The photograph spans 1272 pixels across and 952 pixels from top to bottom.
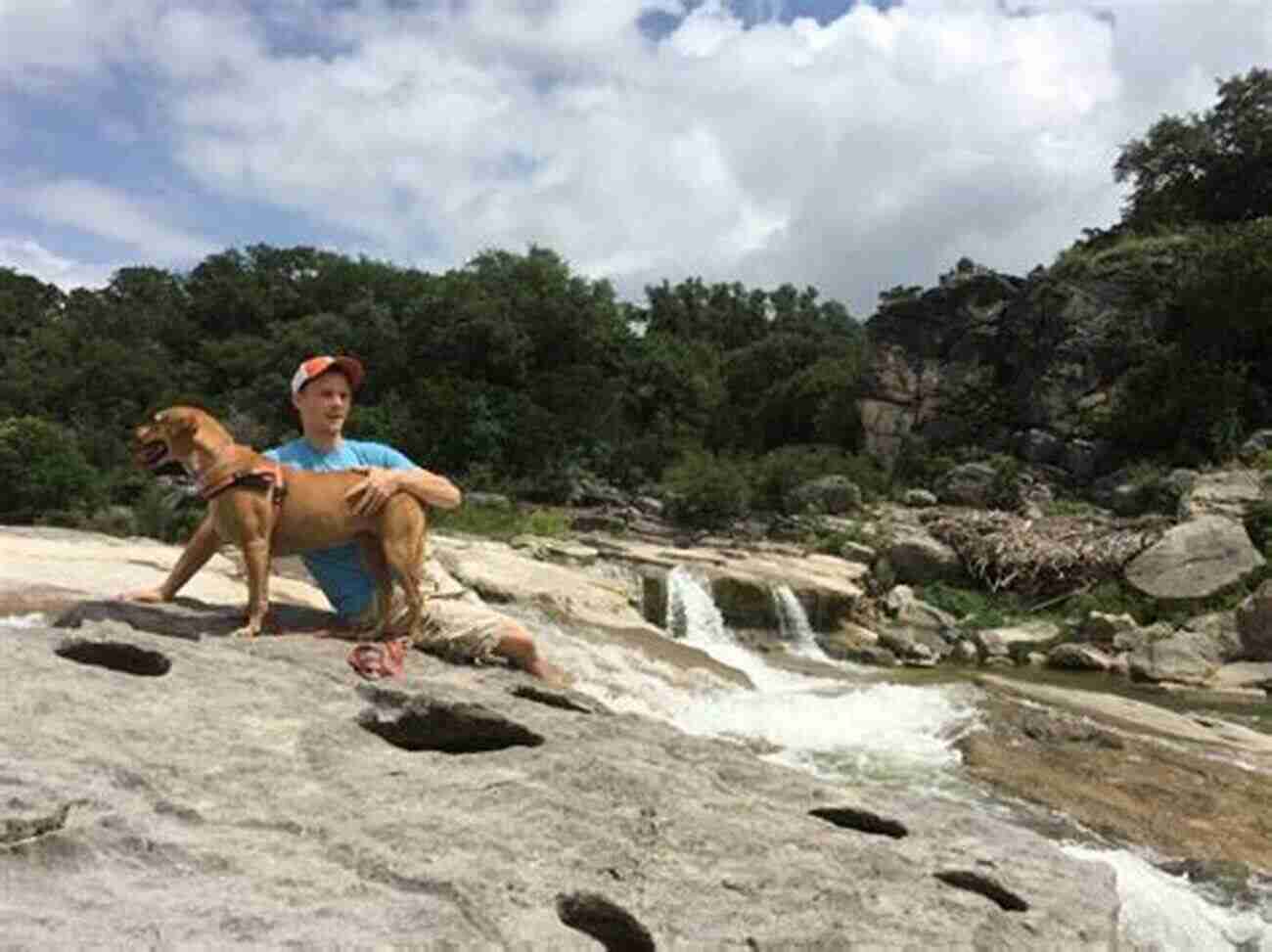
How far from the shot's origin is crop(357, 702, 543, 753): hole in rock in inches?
153

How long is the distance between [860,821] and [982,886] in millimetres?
520

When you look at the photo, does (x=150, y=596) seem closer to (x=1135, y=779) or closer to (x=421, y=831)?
(x=421, y=831)

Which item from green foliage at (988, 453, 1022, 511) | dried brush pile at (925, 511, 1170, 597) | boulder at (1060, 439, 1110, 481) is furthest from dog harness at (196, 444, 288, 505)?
boulder at (1060, 439, 1110, 481)

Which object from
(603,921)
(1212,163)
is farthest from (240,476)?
(1212,163)

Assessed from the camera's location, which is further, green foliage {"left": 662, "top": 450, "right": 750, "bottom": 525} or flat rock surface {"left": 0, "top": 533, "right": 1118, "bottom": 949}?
green foliage {"left": 662, "top": 450, "right": 750, "bottom": 525}

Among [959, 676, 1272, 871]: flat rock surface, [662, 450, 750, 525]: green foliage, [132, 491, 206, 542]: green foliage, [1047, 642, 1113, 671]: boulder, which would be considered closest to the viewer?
[959, 676, 1272, 871]: flat rock surface

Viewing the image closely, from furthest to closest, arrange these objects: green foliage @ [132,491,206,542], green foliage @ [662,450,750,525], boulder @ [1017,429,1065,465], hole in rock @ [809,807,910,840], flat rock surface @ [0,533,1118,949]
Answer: boulder @ [1017,429,1065,465] → green foliage @ [662,450,750,525] → green foliage @ [132,491,206,542] → hole in rock @ [809,807,910,840] → flat rock surface @ [0,533,1118,949]

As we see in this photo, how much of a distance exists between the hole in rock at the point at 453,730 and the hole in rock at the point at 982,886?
1341mm

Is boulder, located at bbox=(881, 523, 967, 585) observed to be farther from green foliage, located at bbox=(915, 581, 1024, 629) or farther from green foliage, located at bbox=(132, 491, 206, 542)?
green foliage, located at bbox=(132, 491, 206, 542)

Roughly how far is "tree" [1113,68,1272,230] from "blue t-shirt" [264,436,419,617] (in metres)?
37.5

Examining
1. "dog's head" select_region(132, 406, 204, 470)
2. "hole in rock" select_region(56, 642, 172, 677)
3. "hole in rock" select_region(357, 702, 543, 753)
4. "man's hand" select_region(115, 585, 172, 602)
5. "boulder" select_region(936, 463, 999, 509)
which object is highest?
"boulder" select_region(936, 463, 999, 509)

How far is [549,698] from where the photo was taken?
4719 mm

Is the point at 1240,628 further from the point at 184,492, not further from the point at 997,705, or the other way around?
the point at 184,492

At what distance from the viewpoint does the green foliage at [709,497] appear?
2750cm
